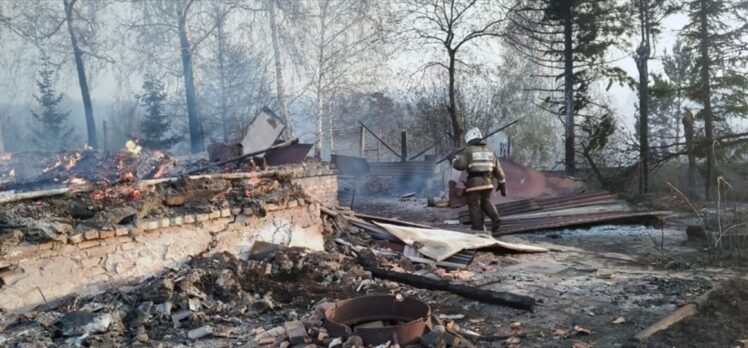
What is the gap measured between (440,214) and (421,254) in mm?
6084

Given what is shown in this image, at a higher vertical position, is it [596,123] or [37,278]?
[596,123]

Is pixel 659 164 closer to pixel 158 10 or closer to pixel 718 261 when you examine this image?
pixel 718 261

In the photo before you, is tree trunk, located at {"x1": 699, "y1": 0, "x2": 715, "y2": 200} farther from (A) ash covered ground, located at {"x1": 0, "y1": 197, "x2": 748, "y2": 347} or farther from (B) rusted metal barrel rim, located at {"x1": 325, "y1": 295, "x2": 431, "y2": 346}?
(B) rusted metal barrel rim, located at {"x1": 325, "y1": 295, "x2": 431, "y2": 346}

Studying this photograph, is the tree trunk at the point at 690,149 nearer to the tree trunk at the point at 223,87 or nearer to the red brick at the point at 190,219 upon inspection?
the red brick at the point at 190,219

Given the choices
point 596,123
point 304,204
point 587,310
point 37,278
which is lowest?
point 587,310

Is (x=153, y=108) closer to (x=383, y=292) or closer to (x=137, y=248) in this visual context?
(x=137, y=248)

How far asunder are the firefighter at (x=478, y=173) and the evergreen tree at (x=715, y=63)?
10998 millimetres

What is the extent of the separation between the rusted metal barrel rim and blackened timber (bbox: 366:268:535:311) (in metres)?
1.12

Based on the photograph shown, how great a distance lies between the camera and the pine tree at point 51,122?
99.9 ft

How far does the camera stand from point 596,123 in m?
18.9

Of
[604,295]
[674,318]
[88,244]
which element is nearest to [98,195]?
[88,244]

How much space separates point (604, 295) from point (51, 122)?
34126 mm

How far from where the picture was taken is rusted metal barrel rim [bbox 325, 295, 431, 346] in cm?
396

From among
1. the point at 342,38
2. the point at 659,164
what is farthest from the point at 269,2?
the point at 659,164
